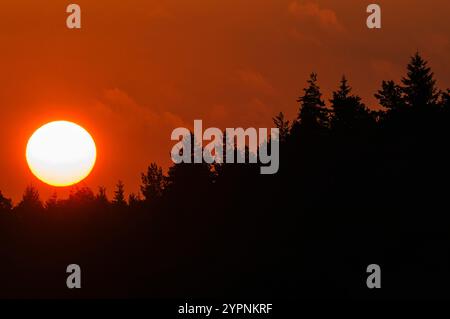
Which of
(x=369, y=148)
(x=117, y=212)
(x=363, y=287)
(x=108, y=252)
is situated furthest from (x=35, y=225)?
(x=363, y=287)

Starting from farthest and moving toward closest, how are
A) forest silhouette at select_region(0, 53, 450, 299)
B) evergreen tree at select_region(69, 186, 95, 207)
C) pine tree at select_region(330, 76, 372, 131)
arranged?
evergreen tree at select_region(69, 186, 95, 207), pine tree at select_region(330, 76, 372, 131), forest silhouette at select_region(0, 53, 450, 299)

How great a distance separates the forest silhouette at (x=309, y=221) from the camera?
67938mm

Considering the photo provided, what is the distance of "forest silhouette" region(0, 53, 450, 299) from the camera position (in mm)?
67938

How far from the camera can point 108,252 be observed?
331ft

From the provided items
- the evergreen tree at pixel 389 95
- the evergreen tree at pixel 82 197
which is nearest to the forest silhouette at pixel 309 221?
the evergreen tree at pixel 389 95

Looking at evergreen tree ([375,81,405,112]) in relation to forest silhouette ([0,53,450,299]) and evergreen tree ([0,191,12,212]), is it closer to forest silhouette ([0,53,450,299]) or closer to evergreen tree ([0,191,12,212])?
forest silhouette ([0,53,450,299])

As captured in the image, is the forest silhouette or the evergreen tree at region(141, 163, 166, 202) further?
the evergreen tree at region(141, 163, 166, 202)

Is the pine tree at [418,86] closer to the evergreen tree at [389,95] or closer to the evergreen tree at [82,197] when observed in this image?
the evergreen tree at [389,95]

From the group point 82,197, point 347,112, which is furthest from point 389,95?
point 82,197

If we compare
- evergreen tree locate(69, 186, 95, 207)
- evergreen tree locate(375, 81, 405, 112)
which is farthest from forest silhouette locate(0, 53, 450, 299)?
evergreen tree locate(69, 186, 95, 207)

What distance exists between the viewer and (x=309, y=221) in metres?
76.6

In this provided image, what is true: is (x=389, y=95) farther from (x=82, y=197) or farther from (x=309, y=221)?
(x=82, y=197)
